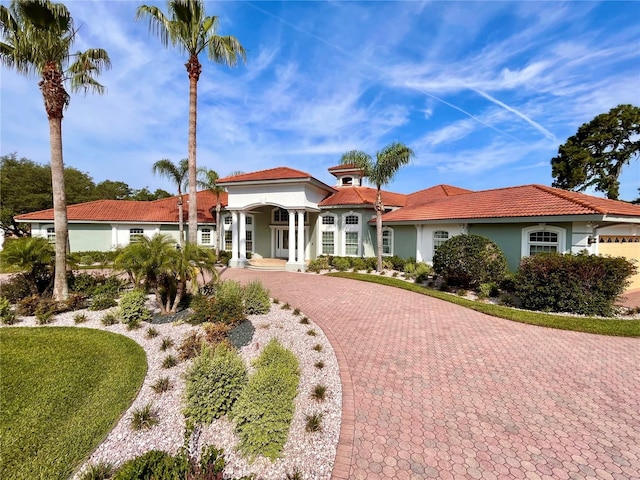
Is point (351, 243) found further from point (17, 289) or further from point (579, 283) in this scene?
point (17, 289)

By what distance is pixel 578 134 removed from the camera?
32.2m

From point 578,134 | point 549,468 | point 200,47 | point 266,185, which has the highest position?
point 578,134

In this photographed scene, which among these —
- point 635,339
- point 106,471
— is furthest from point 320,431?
point 635,339

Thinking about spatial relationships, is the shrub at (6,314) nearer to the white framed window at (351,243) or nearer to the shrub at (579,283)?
the shrub at (579,283)

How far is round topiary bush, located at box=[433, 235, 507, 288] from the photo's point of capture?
12797 mm

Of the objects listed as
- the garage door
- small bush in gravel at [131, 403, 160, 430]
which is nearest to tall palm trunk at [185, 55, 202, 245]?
small bush in gravel at [131, 403, 160, 430]

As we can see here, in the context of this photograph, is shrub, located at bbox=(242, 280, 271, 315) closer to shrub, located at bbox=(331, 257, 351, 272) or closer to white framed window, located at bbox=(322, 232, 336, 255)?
shrub, located at bbox=(331, 257, 351, 272)

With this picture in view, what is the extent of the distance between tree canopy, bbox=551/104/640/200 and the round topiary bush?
27377 mm

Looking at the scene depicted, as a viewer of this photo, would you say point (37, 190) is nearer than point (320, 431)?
No

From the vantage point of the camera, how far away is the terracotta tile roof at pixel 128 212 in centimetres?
2354

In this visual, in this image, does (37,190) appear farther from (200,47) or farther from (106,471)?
(106,471)

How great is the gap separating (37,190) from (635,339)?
4610 cm

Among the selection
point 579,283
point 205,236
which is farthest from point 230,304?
point 205,236

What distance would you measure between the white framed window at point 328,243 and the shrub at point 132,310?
50.2 ft
